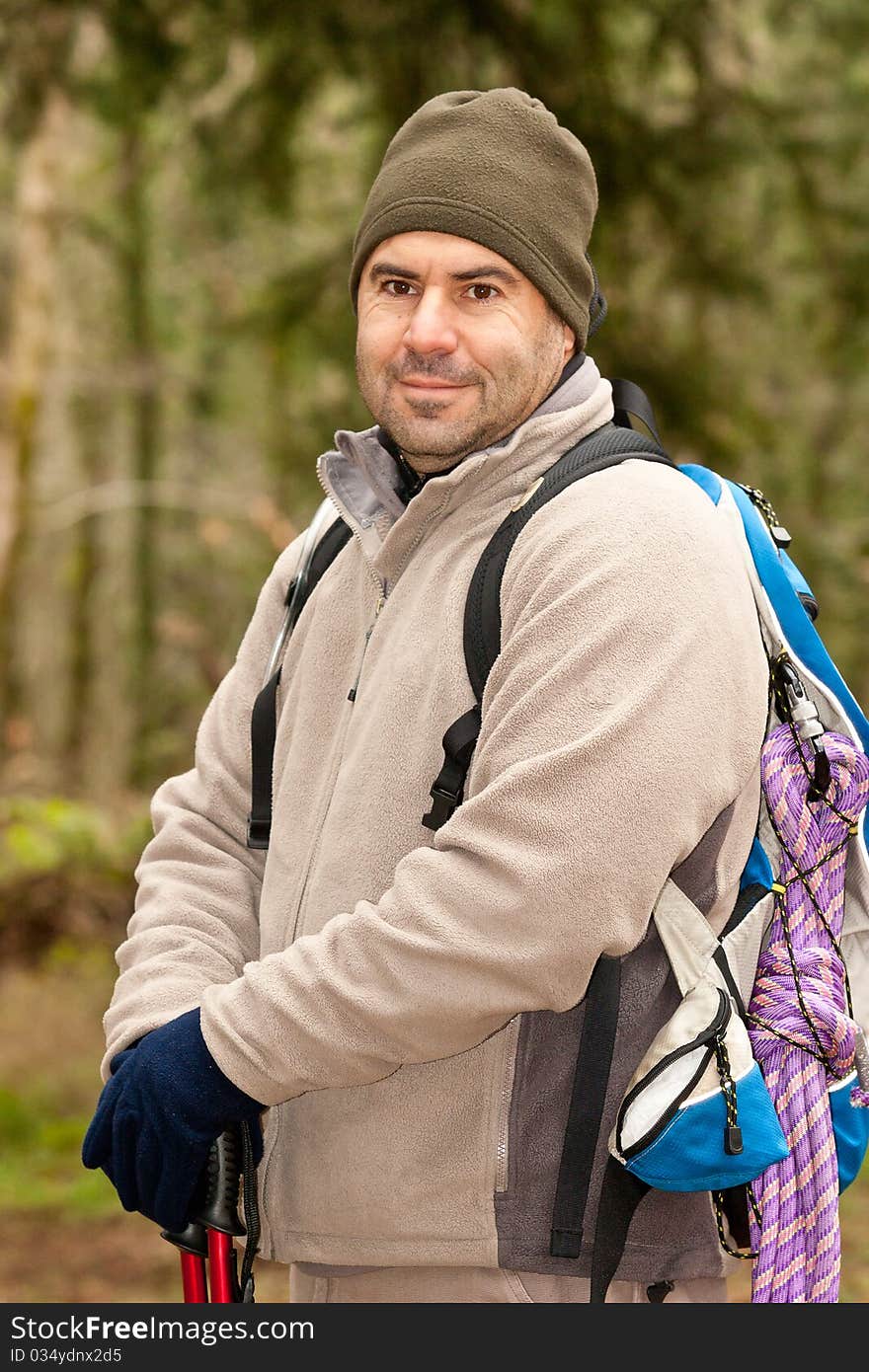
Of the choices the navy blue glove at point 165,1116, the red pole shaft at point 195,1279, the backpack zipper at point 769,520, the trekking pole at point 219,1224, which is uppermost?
the backpack zipper at point 769,520

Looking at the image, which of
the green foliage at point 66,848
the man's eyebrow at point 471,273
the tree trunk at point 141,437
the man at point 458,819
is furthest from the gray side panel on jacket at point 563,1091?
the tree trunk at point 141,437

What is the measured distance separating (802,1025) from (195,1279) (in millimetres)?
978

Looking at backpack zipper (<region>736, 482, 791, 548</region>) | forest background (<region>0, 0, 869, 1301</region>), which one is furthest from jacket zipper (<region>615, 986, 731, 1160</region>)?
forest background (<region>0, 0, 869, 1301</region>)

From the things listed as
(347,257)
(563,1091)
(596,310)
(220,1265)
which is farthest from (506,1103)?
(347,257)

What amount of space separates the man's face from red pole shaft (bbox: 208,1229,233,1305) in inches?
46.5

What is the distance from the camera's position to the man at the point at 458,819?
5.95 feet

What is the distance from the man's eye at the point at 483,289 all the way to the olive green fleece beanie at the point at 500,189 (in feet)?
0.18

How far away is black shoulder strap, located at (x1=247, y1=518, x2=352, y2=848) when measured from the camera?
2408mm

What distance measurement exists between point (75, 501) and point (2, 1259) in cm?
793

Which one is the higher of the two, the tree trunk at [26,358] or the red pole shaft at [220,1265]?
the tree trunk at [26,358]

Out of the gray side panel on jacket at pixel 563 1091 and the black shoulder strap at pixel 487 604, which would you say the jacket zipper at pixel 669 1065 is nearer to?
the gray side panel on jacket at pixel 563 1091

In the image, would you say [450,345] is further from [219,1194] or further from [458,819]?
[219,1194]

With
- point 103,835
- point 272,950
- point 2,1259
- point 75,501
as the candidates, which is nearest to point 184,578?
point 75,501
